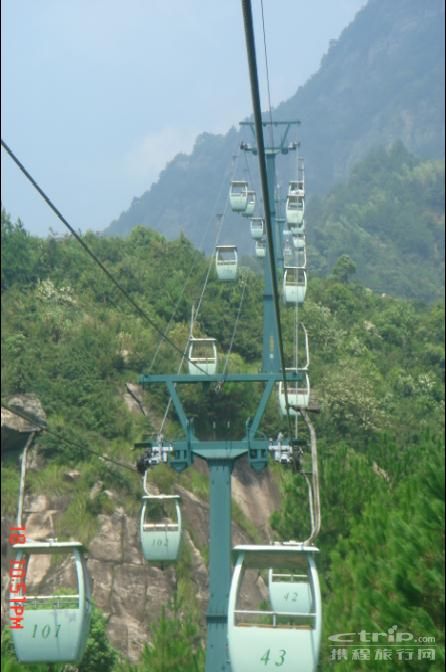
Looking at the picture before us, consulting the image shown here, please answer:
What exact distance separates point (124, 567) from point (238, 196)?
10.1 metres

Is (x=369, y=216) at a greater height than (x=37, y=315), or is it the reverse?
(x=369, y=216)

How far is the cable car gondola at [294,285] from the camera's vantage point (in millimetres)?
23484

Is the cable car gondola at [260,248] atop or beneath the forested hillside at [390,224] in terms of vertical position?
beneath

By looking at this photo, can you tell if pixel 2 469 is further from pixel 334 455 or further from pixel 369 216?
pixel 369 216

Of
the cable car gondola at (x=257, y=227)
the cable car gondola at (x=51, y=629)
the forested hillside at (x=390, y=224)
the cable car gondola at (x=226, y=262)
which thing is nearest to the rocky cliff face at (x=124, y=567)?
the cable car gondola at (x=226, y=262)

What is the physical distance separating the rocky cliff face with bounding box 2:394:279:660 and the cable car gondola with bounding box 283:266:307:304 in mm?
7300

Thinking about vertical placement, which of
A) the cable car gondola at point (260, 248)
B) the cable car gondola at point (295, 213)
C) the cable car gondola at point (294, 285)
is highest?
the cable car gondola at point (295, 213)

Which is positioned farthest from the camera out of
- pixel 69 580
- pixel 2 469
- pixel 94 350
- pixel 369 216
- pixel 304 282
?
pixel 369 216

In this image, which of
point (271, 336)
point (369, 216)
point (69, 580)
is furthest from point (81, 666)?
point (369, 216)

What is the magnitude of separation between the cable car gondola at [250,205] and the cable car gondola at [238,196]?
0.55ft

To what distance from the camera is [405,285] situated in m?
140

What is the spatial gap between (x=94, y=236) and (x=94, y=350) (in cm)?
1452

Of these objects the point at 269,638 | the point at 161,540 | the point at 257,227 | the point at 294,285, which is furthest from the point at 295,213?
the point at 269,638

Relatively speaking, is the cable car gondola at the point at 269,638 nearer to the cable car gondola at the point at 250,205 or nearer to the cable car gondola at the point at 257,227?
the cable car gondola at the point at 257,227
